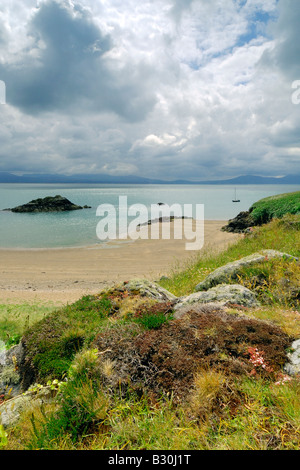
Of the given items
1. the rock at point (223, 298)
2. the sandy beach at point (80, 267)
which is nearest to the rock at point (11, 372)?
the rock at point (223, 298)

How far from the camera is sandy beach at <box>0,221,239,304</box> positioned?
16.5 m

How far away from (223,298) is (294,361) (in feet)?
7.53

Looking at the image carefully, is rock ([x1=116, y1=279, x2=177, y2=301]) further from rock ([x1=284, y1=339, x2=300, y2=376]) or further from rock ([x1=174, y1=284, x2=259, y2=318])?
rock ([x1=284, y1=339, x2=300, y2=376])

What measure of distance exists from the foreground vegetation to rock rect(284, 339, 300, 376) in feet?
0.34

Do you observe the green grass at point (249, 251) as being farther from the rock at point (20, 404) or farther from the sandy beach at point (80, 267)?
the rock at point (20, 404)

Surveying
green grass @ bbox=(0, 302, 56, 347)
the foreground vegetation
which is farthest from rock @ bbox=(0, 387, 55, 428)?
green grass @ bbox=(0, 302, 56, 347)

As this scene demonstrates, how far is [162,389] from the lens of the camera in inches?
126

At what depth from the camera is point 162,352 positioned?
144 inches

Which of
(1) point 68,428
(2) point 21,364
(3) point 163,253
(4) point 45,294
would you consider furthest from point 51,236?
(1) point 68,428

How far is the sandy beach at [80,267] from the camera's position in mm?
16547

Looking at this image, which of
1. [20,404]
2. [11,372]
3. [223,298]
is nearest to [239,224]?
[223,298]

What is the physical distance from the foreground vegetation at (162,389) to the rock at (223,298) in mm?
481

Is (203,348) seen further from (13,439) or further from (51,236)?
(51,236)

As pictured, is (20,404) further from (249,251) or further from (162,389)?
(249,251)
